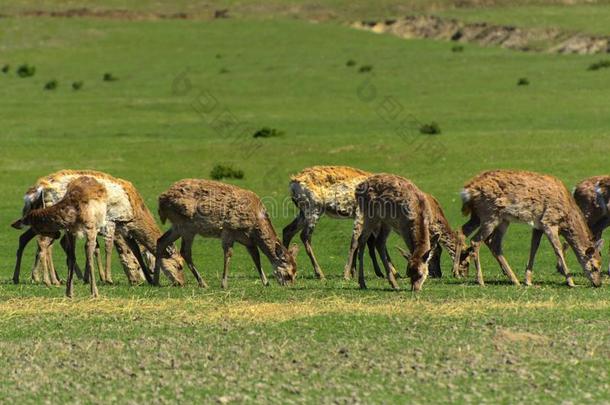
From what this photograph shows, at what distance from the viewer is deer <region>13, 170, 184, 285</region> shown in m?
22.2

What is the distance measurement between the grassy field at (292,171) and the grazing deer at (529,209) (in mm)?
802

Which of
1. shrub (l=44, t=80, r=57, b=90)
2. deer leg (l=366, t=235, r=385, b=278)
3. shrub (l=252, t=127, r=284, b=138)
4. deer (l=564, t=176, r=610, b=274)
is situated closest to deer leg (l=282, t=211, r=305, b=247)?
deer leg (l=366, t=235, r=385, b=278)

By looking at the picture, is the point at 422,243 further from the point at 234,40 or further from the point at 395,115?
the point at 234,40

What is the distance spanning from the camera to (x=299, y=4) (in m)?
87.4

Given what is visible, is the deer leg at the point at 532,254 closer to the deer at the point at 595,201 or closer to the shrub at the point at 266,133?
the deer at the point at 595,201

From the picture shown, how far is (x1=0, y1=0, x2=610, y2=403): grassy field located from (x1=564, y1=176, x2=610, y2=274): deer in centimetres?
143

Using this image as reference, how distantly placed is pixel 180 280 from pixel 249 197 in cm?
189

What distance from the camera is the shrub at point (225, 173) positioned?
3525cm

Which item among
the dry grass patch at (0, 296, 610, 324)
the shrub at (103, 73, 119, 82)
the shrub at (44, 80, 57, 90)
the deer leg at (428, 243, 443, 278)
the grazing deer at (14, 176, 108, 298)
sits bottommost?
the deer leg at (428, 243, 443, 278)

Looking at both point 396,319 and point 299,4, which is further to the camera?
point 299,4

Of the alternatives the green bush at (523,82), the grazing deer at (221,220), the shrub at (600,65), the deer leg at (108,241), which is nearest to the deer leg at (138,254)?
the deer leg at (108,241)

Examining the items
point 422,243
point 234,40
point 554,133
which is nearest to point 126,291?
point 422,243

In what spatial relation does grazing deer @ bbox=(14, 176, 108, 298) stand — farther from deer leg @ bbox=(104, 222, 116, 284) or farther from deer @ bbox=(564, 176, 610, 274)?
deer @ bbox=(564, 176, 610, 274)

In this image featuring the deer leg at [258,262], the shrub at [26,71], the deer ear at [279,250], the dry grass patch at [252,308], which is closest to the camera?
the dry grass patch at [252,308]
